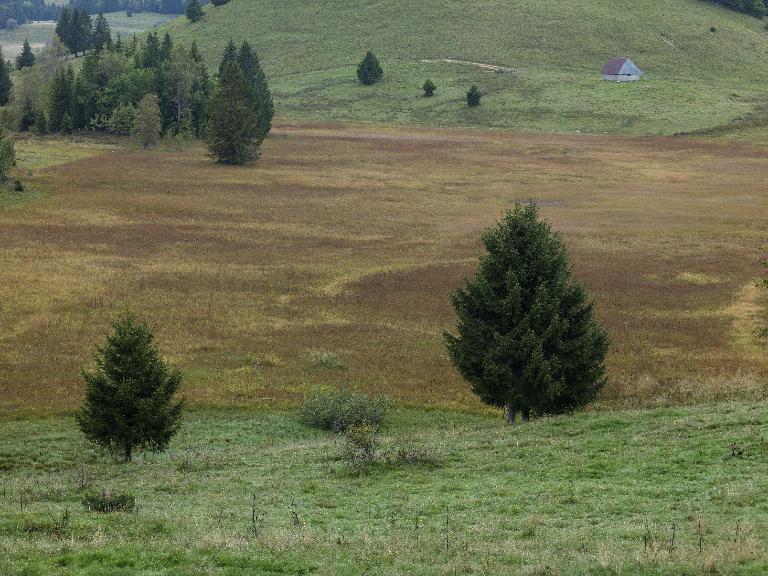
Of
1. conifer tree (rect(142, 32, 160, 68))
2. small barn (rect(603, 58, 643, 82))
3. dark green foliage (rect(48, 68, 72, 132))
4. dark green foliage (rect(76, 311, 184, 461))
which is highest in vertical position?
small barn (rect(603, 58, 643, 82))

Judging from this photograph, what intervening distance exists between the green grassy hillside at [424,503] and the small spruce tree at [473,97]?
14060 centimetres

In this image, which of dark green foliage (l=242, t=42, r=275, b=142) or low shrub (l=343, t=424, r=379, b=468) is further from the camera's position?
dark green foliage (l=242, t=42, r=275, b=142)

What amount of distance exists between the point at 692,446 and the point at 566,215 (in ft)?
214

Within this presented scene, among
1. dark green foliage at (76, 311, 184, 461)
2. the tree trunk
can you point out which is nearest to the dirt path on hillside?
the tree trunk

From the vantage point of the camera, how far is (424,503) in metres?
20.6

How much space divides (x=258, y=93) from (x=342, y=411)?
113 metres

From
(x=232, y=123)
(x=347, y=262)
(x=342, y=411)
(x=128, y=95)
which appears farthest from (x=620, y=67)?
(x=342, y=411)

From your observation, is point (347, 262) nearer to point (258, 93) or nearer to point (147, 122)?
point (147, 122)

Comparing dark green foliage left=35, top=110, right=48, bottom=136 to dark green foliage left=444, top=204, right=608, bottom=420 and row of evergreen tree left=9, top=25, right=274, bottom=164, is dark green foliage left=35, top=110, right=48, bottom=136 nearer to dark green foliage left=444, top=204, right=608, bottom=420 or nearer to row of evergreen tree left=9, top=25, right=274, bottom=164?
row of evergreen tree left=9, top=25, right=274, bottom=164

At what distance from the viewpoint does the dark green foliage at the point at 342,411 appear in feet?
114

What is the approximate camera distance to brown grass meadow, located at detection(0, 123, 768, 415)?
140 ft

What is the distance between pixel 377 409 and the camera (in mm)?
35344

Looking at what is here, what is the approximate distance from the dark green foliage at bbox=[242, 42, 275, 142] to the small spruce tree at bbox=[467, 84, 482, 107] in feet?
123

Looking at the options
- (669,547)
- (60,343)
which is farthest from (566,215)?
(669,547)
